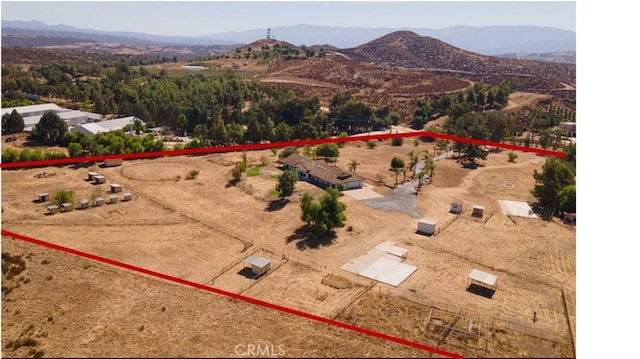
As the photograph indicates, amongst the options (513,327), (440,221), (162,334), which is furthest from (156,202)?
(513,327)

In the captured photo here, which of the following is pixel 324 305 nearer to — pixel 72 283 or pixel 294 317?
pixel 294 317

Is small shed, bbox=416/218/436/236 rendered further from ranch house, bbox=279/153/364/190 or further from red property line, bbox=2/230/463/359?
red property line, bbox=2/230/463/359

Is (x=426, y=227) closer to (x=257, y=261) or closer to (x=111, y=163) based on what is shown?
(x=257, y=261)

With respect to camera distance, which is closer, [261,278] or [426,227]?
[261,278]

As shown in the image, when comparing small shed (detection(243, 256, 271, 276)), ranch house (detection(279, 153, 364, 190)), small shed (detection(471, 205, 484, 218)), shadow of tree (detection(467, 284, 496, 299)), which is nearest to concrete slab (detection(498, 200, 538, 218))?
small shed (detection(471, 205, 484, 218))

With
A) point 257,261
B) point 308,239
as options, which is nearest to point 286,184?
point 308,239
